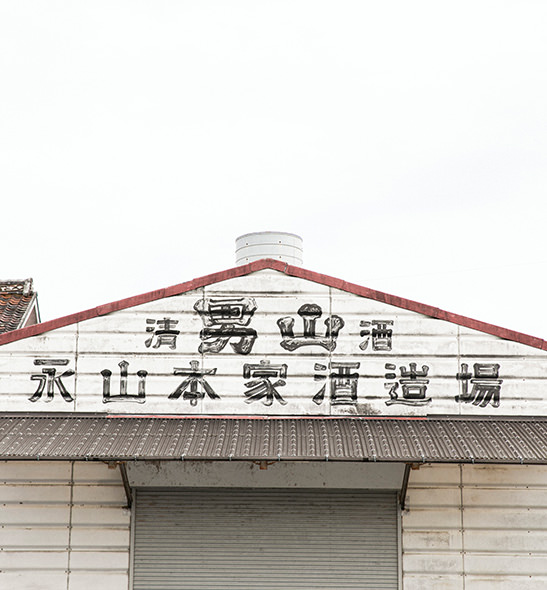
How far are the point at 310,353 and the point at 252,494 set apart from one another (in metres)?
2.56

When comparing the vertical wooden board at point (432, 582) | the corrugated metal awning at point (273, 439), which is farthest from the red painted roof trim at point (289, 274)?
the vertical wooden board at point (432, 582)

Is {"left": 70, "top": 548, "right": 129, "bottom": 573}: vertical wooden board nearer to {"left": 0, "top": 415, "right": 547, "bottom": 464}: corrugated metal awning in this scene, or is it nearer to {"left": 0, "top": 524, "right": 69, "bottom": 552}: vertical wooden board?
{"left": 0, "top": 524, "right": 69, "bottom": 552}: vertical wooden board

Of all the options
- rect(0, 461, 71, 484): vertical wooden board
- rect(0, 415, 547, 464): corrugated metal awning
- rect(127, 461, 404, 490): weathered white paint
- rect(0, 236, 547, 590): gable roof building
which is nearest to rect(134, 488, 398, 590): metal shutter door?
rect(0, 236, 547, 590): gable roof building

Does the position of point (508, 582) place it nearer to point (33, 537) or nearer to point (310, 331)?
point (310, 331)

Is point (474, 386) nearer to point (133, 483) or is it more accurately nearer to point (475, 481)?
point (475, 481)

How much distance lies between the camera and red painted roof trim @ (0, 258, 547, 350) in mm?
14484

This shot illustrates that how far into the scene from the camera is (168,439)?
13234mm

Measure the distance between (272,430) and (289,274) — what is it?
9.14ft

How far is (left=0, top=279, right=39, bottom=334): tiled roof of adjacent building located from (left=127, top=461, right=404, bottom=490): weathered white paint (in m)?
6.32

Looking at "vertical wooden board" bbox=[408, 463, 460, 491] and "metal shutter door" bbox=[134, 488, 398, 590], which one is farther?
"vertical wooden board" bbox=[408, 463, 460, 491]

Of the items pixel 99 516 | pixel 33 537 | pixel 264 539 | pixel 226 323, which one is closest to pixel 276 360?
pixel 226 323

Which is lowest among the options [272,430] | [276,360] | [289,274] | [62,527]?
[62,527]

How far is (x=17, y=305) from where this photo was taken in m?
20.6

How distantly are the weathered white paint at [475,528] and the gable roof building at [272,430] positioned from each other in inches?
0.9
